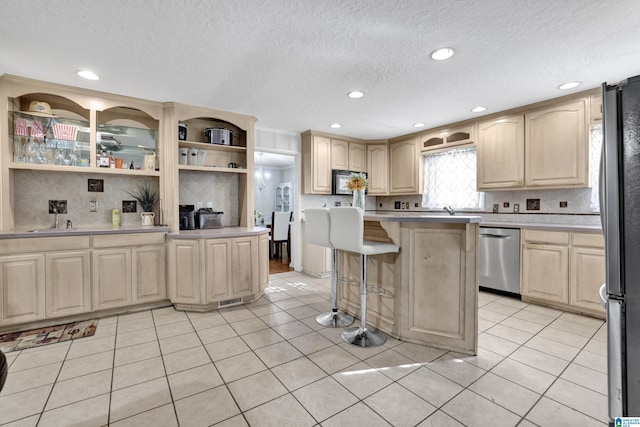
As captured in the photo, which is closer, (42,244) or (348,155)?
(42,244)

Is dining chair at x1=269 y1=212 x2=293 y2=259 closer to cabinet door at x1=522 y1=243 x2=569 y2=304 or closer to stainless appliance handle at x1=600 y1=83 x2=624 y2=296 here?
cabinet door at x1=522 y1=243 x2=569 y2=304

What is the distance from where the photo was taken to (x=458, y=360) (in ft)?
7.19

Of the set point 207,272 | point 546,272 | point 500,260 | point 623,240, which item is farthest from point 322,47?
point 546,272

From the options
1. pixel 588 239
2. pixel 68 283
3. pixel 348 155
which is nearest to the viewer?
pixel 68 283

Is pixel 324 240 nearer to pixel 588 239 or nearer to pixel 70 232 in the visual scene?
pixel 70 232

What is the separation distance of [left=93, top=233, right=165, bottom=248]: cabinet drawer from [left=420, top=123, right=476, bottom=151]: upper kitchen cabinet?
4065mm

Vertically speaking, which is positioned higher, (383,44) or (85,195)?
(383,44)

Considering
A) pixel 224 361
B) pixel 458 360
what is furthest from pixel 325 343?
pixel 458 360

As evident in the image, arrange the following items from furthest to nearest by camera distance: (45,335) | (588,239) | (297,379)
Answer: (588,239)
(45,335)
(297,379)

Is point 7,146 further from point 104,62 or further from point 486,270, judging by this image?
point 486,270

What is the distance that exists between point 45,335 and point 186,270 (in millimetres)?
1237

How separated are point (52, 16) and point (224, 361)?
8.51ft

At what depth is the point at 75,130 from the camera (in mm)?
3219

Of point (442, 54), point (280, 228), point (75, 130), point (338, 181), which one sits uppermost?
point (442, 54)
